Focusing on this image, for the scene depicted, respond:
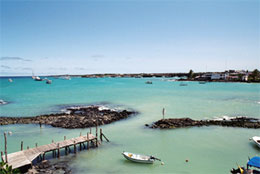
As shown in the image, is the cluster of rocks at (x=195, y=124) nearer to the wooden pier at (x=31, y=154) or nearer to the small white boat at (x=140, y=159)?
the small white boat at (x=140, y=159)

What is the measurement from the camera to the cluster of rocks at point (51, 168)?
45.3 feet

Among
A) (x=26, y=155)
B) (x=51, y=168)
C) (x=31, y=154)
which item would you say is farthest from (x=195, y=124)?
(x=26, y=155)

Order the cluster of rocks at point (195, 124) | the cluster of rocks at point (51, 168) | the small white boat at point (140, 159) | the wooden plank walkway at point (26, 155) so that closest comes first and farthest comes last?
1. the wooden plank walkway at point (26, 155)
2. the cluster of rocks at point (51, 168)
3. the small white boat at point (140, 159)
4. the cluster of rocks at point (195, 124)

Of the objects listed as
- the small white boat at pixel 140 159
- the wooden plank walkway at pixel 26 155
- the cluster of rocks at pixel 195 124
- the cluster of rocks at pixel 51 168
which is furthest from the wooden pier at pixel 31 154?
the cluster of rocks at pixel 195 124

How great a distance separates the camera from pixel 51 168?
47.4ft

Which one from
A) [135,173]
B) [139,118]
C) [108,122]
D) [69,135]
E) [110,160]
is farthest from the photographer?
[139,118]

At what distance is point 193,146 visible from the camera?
19.2 metres

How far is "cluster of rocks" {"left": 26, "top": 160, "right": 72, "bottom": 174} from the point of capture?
1380 cm

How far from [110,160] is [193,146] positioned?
8984 millimetres

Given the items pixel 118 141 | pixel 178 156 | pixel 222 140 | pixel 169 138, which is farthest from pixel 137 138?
pixel 222 140

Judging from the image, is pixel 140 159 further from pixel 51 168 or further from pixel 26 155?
pixel 26 155

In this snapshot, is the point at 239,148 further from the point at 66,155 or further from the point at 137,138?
the point at 66,155

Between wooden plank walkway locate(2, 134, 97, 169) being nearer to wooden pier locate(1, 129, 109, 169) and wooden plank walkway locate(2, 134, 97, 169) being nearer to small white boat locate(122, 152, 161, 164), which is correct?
wooden pier locate(1, 129, 109, 169)

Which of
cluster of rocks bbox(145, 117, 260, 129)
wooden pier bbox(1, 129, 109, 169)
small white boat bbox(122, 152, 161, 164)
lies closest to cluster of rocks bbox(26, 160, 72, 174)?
wooden pier bbox(1, 129, 109, 169)
